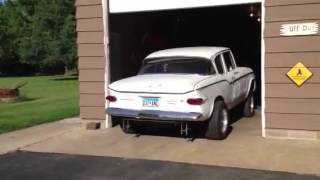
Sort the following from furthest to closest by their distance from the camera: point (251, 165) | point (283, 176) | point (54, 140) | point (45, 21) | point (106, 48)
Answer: point (45, 21)
point (106, 48)
point (54, 140)
point (251, 165)
point (283, 176)

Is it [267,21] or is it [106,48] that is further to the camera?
[106,48]

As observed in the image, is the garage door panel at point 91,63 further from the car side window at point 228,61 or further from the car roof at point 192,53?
the car side window at point 228,61

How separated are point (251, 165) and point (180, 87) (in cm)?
200

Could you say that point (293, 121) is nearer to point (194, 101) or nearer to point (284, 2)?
point (194, 101)

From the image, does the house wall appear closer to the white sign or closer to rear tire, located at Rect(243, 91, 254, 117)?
the white sign

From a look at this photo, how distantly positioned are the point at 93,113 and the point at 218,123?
9.95 feet

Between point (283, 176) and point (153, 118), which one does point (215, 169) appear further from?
point (153, 118)

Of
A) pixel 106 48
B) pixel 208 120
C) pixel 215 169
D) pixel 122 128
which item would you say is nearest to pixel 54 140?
pixel 122 128

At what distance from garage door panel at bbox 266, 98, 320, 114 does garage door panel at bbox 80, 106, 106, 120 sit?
11.4 ft

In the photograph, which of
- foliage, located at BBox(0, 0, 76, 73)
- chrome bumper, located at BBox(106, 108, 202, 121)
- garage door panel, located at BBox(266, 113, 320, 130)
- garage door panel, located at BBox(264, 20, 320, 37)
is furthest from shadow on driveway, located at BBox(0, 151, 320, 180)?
foliage, located at BBox(0, 0, 76, 73)

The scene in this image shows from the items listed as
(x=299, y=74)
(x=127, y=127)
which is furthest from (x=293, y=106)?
(x=127, y=127)

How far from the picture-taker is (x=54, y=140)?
11.4 m

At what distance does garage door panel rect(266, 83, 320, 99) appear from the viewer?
1037cm

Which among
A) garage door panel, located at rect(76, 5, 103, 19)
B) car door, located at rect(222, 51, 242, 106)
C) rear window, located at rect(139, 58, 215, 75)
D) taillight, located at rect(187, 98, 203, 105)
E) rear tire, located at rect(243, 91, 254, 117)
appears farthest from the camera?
rear tire, located at rect(243, 91, 254, 117)
